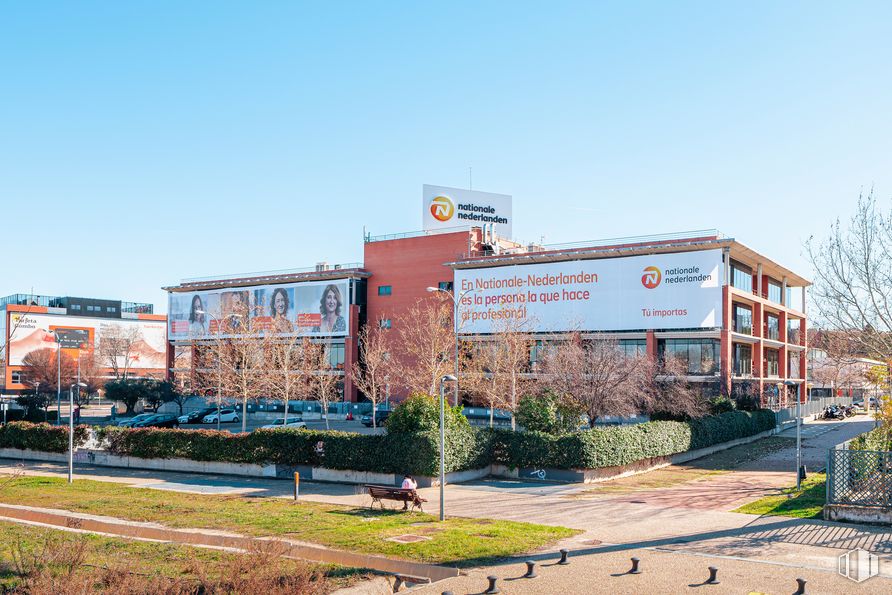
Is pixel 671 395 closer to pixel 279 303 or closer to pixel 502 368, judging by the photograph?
pixel 502 368

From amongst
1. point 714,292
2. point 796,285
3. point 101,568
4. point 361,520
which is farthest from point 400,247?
point 101,568

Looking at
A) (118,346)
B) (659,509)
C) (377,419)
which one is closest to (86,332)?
(118,346)

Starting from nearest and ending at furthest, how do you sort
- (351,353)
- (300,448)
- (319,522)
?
(319,522) → (300,448) → (351,353)

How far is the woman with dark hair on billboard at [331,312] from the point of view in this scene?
3130 inches

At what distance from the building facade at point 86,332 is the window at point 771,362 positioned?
8321 cm

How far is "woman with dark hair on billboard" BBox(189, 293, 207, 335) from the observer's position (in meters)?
88.6

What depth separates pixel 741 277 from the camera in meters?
65.4

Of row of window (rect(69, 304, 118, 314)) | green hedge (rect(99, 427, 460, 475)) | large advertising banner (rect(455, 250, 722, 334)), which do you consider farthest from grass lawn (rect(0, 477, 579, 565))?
row of window (rect(69, 304, 118, 314))

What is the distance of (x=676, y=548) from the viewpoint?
18.1m

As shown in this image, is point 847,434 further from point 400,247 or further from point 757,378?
point 400,247

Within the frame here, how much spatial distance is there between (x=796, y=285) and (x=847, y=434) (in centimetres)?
3057

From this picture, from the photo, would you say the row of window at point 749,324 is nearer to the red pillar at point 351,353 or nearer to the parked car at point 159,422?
the red pillar at point 351,353

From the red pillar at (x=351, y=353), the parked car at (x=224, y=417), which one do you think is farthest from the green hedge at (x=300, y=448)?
the red pillar at (x=351, y=353)

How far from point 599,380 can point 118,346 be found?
338 ft
